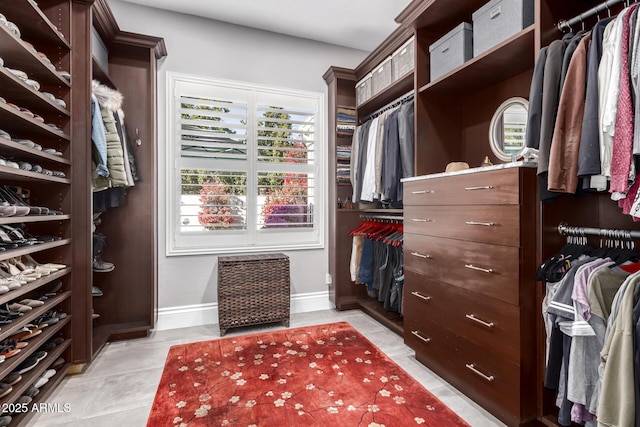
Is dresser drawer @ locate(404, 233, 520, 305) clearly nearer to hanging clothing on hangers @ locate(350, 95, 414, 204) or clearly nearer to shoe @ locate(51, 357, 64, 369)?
hanging clothing on hangers @ locate(350, 95, 414, 204)

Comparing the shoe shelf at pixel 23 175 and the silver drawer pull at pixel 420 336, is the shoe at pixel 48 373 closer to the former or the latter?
the shoe shelf at pixel 23 175

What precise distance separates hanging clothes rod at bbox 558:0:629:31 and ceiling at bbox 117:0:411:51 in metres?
1.67

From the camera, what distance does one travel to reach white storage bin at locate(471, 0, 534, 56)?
164 cm

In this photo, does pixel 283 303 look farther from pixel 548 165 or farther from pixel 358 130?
pixel 548 165

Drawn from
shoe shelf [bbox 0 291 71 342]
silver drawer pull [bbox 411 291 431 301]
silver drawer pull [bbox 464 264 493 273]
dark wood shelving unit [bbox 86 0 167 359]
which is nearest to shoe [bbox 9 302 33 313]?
shoe shelf [bbox 0 291 71 342]

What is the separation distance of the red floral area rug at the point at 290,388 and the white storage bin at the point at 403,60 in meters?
→ 2.09

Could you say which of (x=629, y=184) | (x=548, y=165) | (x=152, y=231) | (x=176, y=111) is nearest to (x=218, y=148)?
(x=176, y=111)

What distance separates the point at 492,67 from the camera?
1.95m

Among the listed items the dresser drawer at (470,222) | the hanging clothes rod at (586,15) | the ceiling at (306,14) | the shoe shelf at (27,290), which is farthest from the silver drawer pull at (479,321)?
the ceiling at (306,14)

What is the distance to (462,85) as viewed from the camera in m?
2.22

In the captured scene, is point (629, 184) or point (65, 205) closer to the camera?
point (629, 184)

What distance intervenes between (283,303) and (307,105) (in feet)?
6.43

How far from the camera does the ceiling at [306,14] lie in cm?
277

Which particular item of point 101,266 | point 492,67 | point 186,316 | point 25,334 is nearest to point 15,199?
point 25,334
